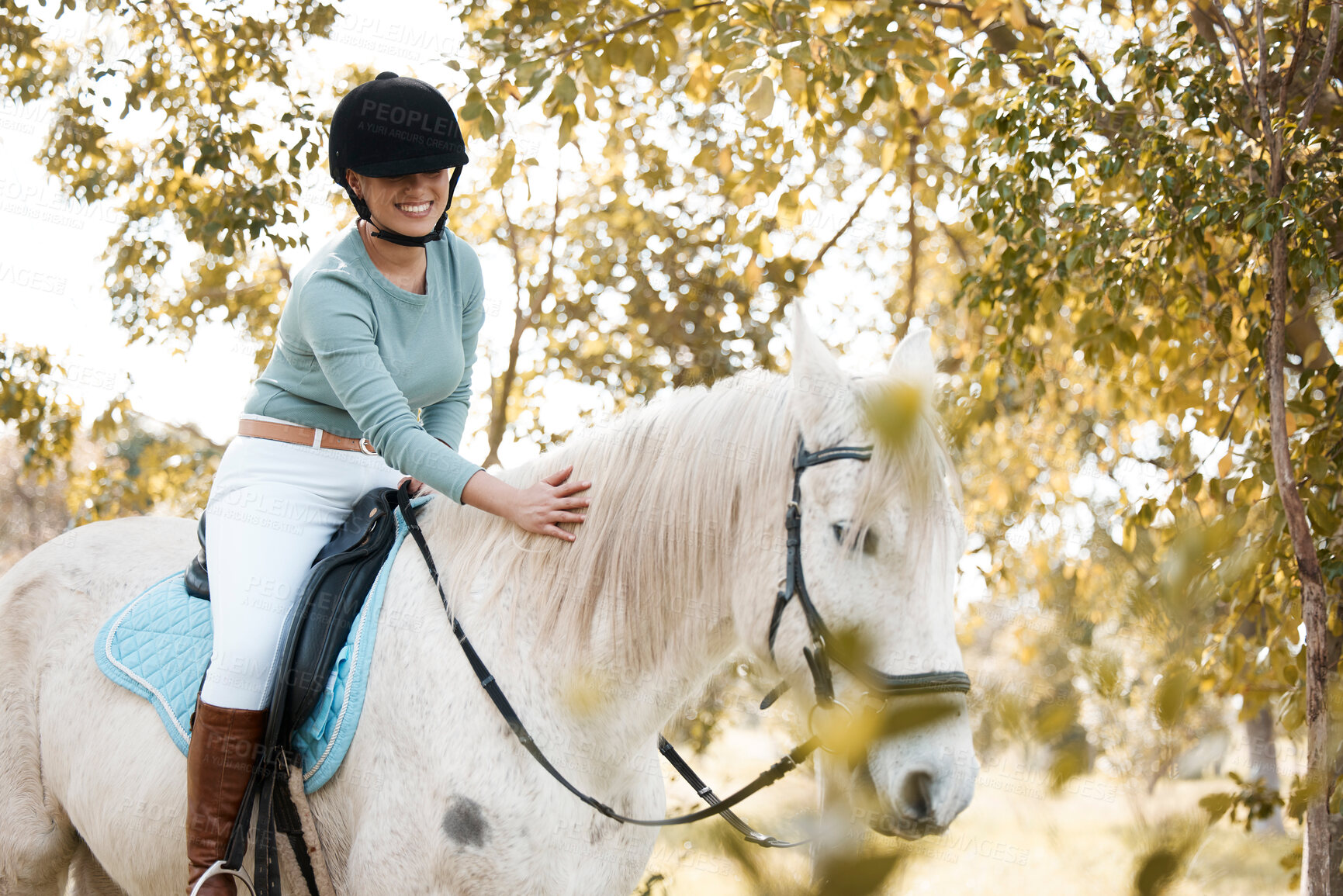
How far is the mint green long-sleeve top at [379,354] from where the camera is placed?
195 cm

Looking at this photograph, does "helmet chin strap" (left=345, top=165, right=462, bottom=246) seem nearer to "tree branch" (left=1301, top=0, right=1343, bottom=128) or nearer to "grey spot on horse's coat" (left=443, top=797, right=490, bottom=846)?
"grey spot on horse's coat" (left=443, top=797, right=490, bottom=846)

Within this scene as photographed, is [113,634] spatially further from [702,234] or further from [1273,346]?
[702,234]

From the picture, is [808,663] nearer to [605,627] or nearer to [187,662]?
[605,627]

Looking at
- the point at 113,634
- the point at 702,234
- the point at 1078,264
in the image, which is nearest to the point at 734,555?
the point at 113,634

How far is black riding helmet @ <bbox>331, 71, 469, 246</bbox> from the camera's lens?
6.91 feet

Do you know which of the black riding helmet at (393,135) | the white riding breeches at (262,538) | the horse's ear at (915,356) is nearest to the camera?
the horse's ear at (915,356)

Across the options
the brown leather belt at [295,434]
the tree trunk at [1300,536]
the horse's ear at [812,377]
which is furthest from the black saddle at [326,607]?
the tree trunk at [1300,536]

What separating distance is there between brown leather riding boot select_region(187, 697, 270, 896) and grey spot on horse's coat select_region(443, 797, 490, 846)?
0.52 m

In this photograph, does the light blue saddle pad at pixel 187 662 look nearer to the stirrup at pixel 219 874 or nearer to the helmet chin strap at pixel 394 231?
the stirrup at pixel 219 874

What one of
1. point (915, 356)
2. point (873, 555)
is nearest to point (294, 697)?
point (873, 555)

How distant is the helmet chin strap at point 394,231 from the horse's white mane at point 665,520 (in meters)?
0.66

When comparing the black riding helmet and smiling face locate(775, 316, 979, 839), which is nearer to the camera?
smiling face locate(775, 316, 979, 839)

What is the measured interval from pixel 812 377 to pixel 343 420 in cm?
123

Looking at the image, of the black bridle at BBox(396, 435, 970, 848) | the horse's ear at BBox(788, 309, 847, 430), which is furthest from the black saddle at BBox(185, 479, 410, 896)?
the horse's ear at BBox(788, 309, 847, 430)
